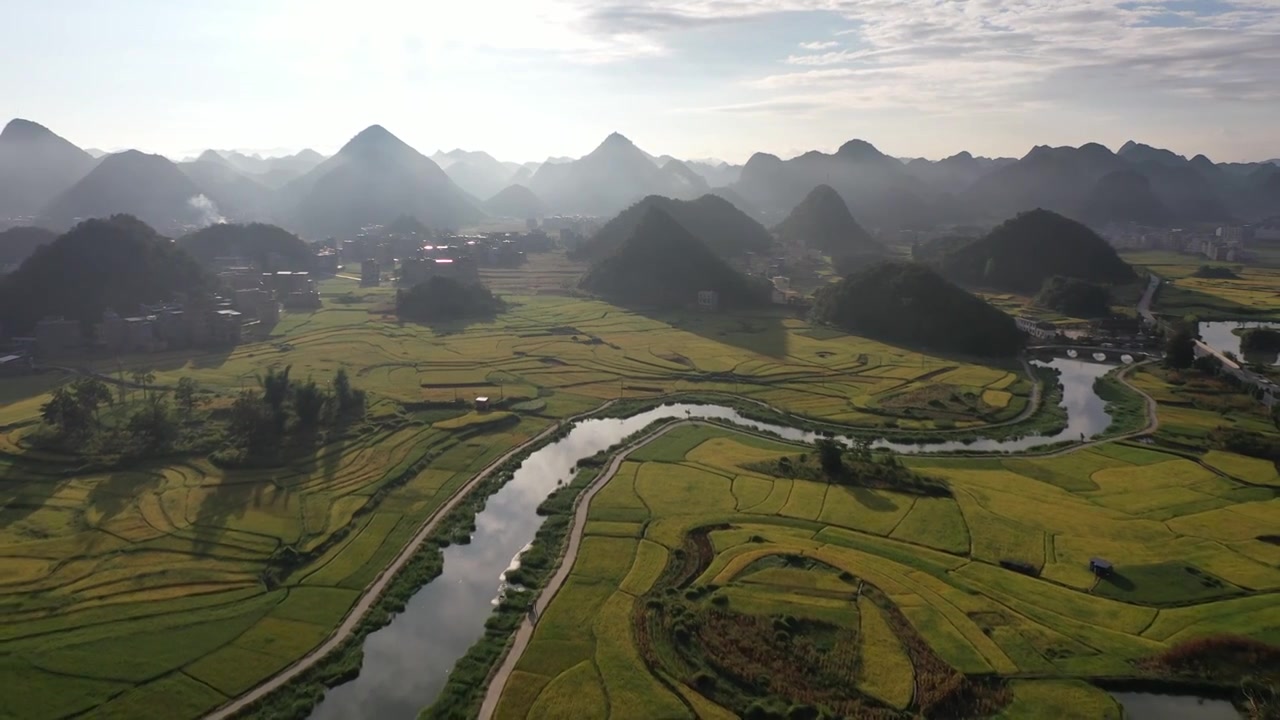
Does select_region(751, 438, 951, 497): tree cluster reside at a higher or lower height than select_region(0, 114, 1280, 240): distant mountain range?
lower

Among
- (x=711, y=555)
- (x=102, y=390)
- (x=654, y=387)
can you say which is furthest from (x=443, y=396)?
(x=711, y=555)

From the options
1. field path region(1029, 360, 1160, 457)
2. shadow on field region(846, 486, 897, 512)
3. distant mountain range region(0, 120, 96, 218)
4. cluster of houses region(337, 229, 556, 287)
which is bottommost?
field path region(1029, 360, 1160, 457)

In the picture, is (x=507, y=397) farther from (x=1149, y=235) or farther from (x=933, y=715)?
(x=1149, y=235)

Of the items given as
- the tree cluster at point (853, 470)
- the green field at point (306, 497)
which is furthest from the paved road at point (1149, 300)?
the tree cluster at point (853, 470)

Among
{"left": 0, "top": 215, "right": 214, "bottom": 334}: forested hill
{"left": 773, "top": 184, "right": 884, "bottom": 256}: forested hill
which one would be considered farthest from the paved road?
{"left": 0, "top": 215, "right": 214, "bottom": 334}: forested hill

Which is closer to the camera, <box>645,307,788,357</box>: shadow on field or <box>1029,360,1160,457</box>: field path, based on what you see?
<box>1029,360,1160,457</box>: field path

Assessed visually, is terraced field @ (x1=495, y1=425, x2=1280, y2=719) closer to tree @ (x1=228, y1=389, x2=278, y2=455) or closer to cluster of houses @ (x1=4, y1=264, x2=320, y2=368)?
tree @ (x1=228, y1=389, x2=278, y2=455)

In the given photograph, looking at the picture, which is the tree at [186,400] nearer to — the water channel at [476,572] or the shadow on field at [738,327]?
the water channel at [476,572]

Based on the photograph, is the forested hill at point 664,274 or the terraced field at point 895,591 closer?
the terraced field at point 895,591
